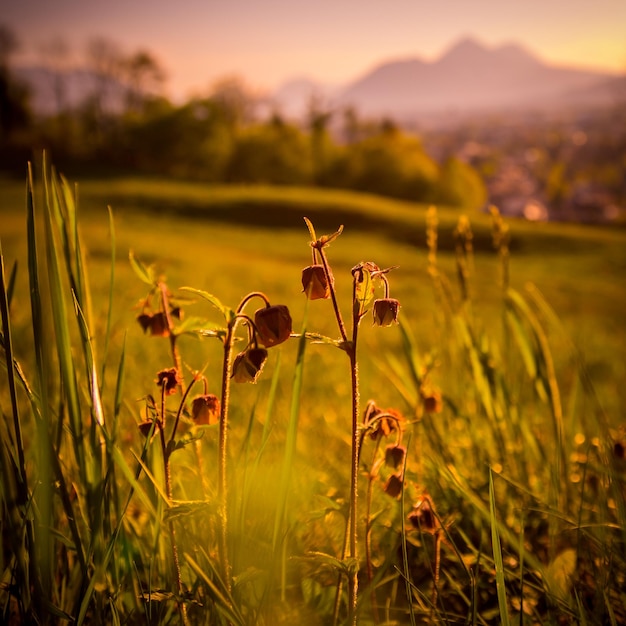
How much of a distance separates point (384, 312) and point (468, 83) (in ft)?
512

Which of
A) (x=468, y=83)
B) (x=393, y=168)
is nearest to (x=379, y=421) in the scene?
(x=393, y=168)

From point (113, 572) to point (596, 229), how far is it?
930 inches

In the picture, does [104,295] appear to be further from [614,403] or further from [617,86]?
[617,86]

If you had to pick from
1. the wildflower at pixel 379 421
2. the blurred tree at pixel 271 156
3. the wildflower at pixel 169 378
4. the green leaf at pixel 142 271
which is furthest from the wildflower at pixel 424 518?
the blurred tree at pixel 271 156

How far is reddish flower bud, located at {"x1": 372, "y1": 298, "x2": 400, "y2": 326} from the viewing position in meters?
0.72

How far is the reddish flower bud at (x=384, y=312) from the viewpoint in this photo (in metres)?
0.72

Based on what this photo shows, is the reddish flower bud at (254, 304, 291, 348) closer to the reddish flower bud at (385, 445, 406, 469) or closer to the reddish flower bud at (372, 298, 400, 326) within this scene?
the reddish flower bud at (372, 298, 400, 326)

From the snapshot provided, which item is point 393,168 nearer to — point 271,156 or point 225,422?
point 271,156

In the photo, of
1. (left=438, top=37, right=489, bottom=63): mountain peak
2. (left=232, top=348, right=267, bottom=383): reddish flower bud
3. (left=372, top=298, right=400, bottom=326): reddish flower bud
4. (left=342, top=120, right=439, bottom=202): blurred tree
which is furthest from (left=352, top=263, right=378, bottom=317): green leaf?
(left=438, top=37, right=489, bottom=63): mountain peak

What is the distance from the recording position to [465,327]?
5.25 feet

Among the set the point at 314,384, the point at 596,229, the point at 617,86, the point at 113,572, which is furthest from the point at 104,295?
the point at 596,229

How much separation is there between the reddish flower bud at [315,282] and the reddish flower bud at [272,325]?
44 millimetres

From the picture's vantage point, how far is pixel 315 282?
2.26ft

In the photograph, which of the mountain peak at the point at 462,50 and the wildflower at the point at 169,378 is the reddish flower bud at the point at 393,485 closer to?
the wildflower at the point at 169,378
